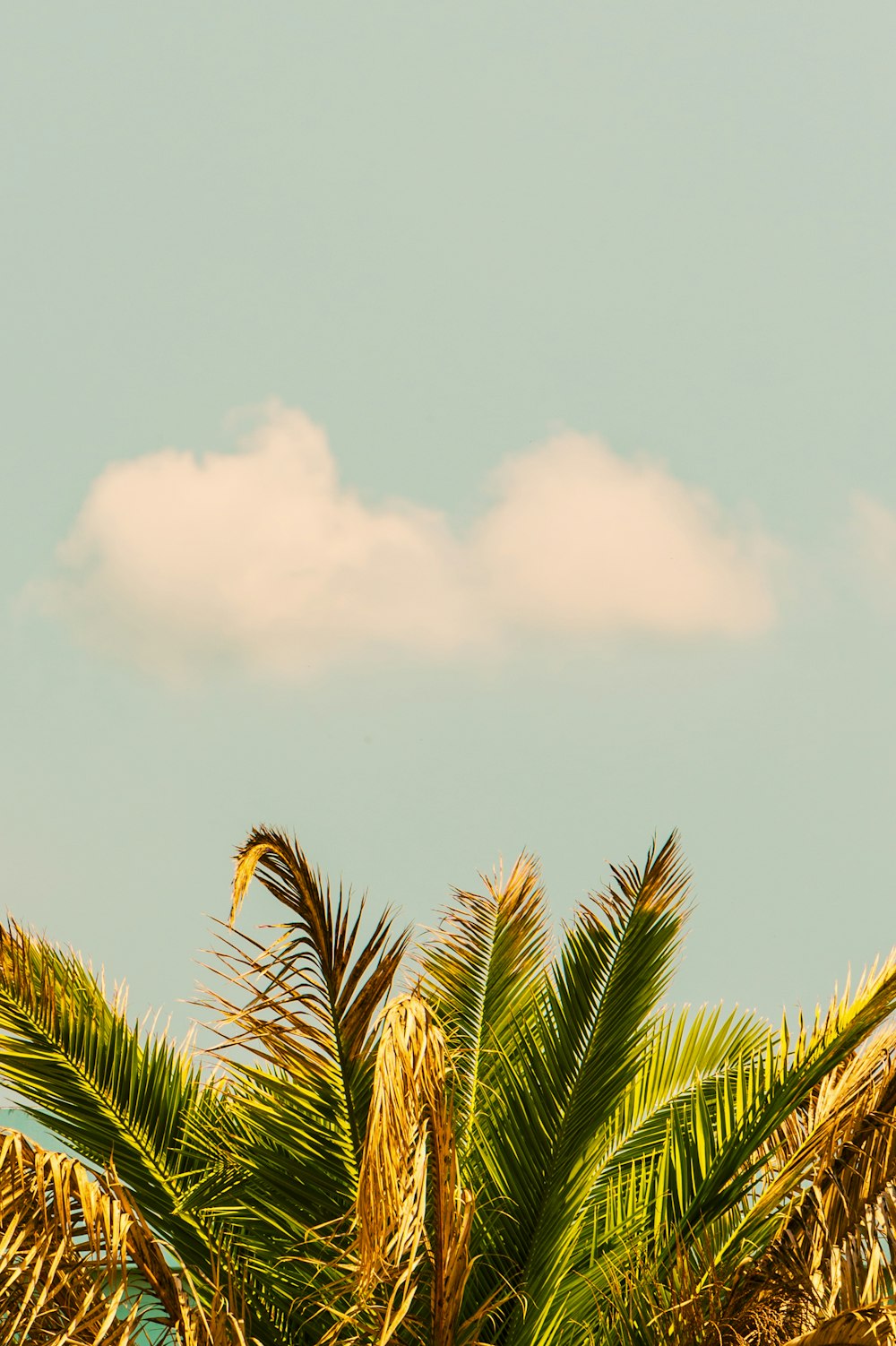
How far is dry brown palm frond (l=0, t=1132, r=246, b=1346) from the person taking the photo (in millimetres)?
3459

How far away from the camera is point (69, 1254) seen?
3.63m

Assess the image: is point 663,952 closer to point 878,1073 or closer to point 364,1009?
point 878,1073

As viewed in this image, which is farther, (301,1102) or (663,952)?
(663,952)

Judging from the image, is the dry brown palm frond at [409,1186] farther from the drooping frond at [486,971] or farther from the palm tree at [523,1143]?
the drooping frond at [486,971]

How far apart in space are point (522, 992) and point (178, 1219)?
1.74 metres

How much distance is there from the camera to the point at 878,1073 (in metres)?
4.89

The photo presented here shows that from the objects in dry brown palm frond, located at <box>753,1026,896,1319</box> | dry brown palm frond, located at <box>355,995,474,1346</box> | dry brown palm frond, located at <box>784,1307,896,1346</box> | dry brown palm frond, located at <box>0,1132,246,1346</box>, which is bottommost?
dry brown palm frond, located at <box>0,1132,246,1346</box>

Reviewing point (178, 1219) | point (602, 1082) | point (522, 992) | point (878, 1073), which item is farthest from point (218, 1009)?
point (878, 1073)

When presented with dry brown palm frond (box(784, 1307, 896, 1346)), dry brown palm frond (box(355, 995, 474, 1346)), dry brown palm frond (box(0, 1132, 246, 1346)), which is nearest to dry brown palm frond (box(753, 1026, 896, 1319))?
dry brown palm frond (box(784, 1307, 896, 1346))

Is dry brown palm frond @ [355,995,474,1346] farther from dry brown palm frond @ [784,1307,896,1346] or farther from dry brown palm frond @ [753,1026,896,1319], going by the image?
dry brown palm frond @ [753,1026,896,1319]

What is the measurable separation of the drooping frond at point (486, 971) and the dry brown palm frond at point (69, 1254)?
2232mm

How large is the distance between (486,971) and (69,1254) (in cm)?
279

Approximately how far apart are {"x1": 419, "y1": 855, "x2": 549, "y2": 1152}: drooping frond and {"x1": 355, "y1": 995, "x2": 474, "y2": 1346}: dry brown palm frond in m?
2.00

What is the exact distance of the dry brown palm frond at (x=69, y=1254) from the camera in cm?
346
